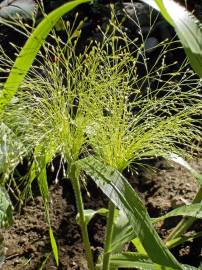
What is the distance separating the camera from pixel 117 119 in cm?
97

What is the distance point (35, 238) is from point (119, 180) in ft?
2.40

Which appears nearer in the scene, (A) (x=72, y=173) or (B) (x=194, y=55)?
(B) (x=194, y=55)

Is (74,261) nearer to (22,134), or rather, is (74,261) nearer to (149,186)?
(149,186)

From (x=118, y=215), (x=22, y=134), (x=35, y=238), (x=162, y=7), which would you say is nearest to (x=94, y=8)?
(x=35, y=238)

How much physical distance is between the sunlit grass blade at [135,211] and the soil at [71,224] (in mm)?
576

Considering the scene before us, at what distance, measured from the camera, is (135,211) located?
856 millimetres

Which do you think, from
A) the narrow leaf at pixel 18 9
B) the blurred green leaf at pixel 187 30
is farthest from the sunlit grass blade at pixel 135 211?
the narrow leaf at pixel 18 9

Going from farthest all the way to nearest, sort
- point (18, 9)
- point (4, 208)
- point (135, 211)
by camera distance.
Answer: point (18, 9), point (4, 208), point (135, 211)

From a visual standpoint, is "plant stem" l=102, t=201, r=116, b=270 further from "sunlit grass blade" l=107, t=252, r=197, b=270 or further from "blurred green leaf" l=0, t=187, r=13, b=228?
"blurred green leaf" l=0, t=187, r=13, b=228

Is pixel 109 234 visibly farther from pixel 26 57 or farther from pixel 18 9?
pixel 18 9

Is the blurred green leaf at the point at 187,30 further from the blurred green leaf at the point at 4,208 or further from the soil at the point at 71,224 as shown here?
the soil at the point at 71,224

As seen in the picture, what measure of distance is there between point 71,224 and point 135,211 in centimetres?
73

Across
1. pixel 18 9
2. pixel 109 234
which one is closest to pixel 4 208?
pixel 109 234

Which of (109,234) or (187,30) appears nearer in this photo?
(187,30)
